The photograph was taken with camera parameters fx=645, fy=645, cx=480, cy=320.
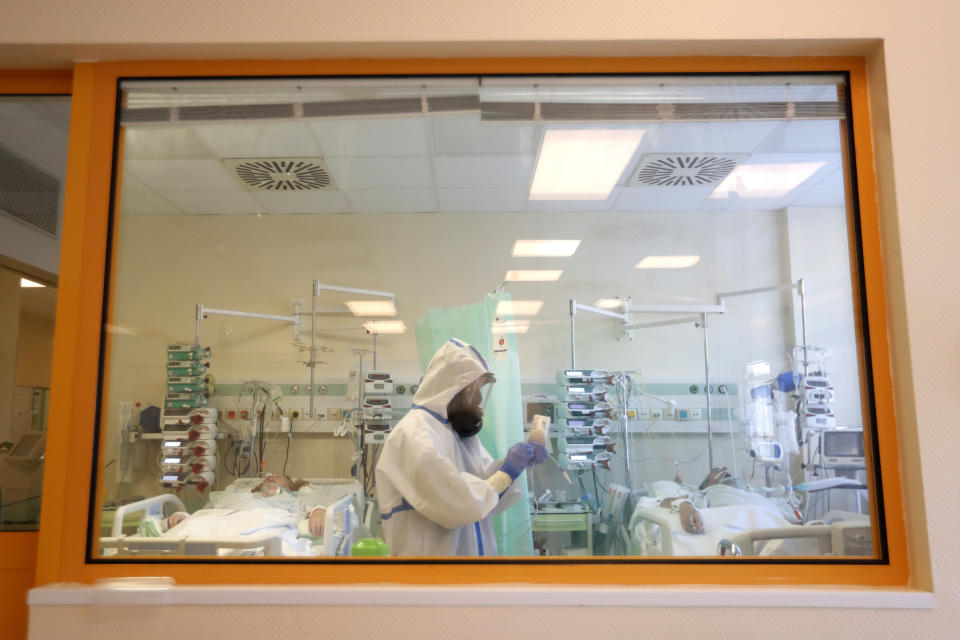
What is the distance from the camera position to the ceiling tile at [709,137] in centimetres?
201

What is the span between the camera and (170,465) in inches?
95.1

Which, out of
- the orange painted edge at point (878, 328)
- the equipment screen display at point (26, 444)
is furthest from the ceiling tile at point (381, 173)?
the orange painted edge at point (878, 328)

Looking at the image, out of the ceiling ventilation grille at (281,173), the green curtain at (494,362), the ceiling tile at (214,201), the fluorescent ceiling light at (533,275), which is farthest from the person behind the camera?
the fluorescent ceiling light at (533,275)

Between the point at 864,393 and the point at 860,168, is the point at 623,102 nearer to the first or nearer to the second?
the point at 860,168

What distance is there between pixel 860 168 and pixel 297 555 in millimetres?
1789

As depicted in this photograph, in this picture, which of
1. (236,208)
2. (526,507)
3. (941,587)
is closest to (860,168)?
(941,587)

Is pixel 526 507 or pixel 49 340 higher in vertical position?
pixel 49 340

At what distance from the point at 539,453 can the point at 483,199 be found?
158cm

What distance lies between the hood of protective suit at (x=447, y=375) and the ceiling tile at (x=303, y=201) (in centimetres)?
144

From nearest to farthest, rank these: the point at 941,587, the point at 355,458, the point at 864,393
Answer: the point at 941,587
the point at 864,393
the point at 355,458

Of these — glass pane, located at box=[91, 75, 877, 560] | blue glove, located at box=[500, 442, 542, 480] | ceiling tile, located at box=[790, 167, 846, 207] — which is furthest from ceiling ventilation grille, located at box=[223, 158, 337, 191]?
ceiling tile, located at box=[790, 167, 846, 207]

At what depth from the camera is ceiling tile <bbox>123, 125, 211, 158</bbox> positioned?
1.81 meters

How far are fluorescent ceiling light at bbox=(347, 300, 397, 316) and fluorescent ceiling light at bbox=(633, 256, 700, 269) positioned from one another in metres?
A: 1.47

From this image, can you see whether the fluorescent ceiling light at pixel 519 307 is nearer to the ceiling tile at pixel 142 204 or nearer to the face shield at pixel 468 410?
the face shield at pixel 468 410
